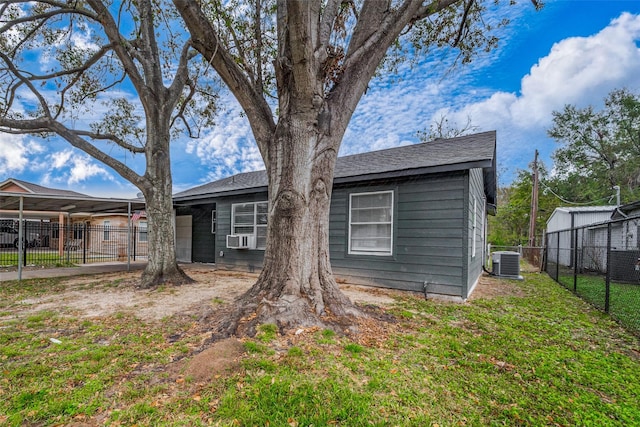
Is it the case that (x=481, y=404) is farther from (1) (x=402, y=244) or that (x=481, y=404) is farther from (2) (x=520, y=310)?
(1) (x=402, y=244)

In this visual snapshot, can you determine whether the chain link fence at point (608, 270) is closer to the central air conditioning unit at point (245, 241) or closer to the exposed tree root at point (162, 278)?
the central air conditioning unit at point (245, 241)

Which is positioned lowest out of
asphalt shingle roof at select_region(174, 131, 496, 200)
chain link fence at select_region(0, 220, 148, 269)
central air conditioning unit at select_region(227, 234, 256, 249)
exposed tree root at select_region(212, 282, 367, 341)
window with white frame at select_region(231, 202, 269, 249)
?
chain link fence at select_region(0, 220, 148, 269)

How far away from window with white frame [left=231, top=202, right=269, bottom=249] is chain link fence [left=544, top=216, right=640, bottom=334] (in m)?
7.55

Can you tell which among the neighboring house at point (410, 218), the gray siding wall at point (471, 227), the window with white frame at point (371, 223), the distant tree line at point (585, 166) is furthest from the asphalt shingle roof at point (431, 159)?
the distant tree line at point (585, 166)

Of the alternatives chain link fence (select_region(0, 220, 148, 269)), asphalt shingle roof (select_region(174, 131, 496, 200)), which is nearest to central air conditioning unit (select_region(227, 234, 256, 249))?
asphalt shingle roof (select_region(174, 131, 496, 200))

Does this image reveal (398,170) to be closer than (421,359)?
No

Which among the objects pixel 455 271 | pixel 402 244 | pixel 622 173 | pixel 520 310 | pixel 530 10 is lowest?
pixel 520 310

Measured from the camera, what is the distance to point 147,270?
22.1 feet

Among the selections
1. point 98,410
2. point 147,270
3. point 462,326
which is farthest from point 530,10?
point 147,270

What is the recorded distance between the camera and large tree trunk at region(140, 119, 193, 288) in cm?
676

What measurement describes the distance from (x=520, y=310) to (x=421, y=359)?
10.6ft

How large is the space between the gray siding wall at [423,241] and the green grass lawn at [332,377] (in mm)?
1715

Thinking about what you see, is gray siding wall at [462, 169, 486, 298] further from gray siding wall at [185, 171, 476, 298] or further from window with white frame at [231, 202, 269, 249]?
window with white frame at [231, 202, 269, 249]

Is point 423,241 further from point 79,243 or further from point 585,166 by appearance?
point 585,166
